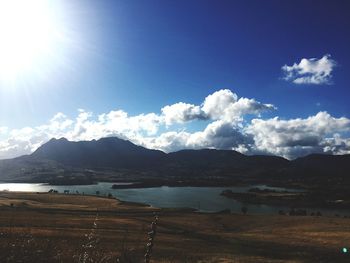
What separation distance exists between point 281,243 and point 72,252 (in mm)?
30787

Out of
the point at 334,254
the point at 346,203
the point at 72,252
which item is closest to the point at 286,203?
the point at 346,203

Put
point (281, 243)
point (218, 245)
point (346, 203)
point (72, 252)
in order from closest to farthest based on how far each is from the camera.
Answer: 1. point (72, 252)
2. point (218, 245)
3. point (281, 243)
4. point (346, 203)

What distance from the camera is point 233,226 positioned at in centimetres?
9150

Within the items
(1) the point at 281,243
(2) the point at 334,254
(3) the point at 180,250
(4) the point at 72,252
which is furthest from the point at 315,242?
(4) the point at 72,252

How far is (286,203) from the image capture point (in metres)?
190

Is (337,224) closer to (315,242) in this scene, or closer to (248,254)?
(315,242)

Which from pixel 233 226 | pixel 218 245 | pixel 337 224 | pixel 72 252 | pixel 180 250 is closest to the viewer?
pixel 72 252

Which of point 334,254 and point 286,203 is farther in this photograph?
point 286,203

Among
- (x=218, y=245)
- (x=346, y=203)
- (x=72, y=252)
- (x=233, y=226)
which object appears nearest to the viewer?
(x=72, y=252)

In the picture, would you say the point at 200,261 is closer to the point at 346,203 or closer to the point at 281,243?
the point at 281,243

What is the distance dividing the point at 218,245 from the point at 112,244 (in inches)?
553

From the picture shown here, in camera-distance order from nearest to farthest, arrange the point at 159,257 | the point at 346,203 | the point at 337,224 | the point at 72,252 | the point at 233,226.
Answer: the point at 72,252 → the point at 159,257 → the point at 337,224 → the point at 233,226 → the point at 346,203

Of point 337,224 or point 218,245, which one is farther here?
point 337,224

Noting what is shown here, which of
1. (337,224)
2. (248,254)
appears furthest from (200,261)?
(337,224)
